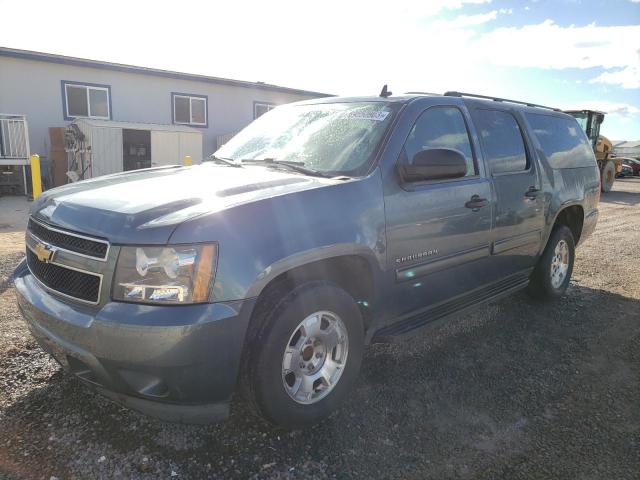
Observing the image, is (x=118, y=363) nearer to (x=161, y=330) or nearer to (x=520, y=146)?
(x=161, y=330)

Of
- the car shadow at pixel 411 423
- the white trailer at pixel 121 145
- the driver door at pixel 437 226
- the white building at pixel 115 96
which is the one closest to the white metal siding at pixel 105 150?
the white trailer at pixel 121 145

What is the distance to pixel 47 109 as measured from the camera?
47.2 ft

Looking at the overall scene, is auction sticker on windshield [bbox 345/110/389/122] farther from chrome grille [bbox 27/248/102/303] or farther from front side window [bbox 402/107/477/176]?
chrome grille [bbox 27/248/102/303]

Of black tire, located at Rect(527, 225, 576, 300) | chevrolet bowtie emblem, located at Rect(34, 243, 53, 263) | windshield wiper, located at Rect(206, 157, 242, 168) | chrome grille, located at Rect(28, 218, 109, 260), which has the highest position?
windshield wiper, located at Rect(206, 157, 242, 168)

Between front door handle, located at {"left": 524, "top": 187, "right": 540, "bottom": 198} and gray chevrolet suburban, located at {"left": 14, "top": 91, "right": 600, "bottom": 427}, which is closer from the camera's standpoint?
gray chevrolet suburban, located at {"left": 14, "top": 91, "right": 600, "bottom": 427}

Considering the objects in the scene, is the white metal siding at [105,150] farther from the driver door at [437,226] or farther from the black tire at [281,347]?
the black tire at [281,347]

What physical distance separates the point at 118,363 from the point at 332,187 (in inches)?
54.9

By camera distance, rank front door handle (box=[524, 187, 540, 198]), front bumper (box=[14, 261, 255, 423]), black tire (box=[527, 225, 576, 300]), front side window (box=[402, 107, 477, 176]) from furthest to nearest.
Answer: black tire (box=[527, 225, 576, 300]) < front door handle (box=[524, 187, 540, 198]) < front side window (box=[402, 107, 477, 176]) < front bumper (box=[14, 261, 255, 423])

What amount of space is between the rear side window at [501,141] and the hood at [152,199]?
5.64 feet

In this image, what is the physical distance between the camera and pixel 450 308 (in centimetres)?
346

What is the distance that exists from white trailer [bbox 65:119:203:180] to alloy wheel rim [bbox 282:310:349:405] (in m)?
12.3

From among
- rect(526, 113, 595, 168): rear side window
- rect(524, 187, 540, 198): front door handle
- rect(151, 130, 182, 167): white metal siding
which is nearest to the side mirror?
rect(524, 187, 540, 198): front door handle

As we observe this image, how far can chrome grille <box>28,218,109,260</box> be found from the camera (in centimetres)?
216

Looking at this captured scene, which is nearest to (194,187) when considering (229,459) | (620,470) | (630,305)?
(229,459)
